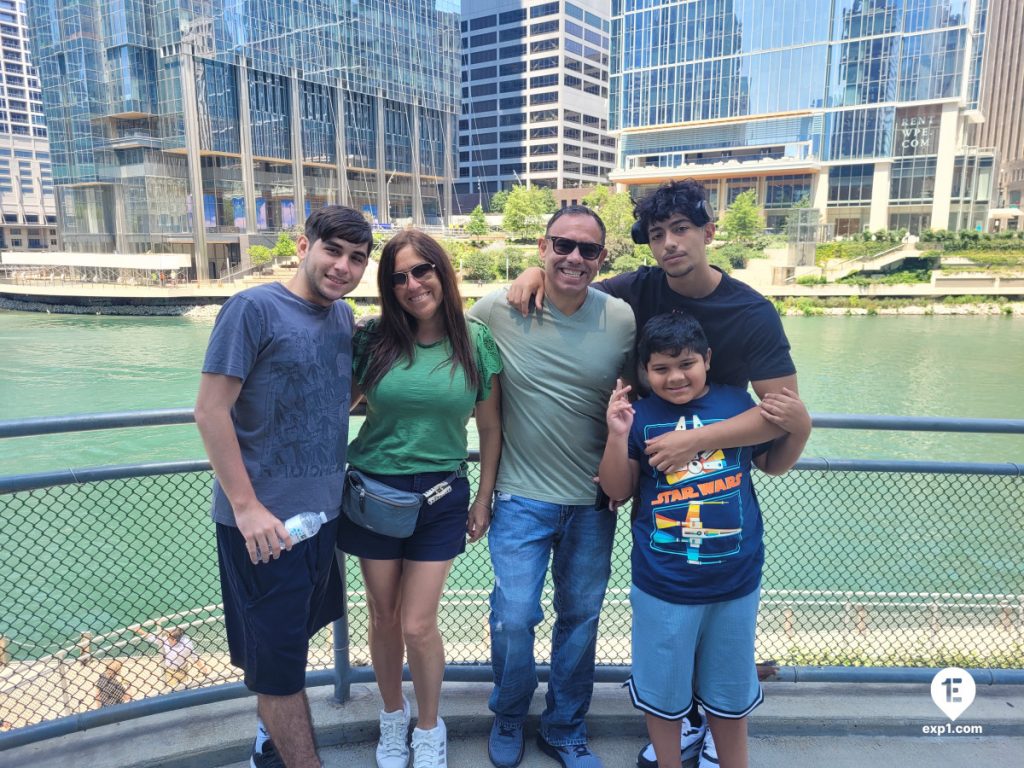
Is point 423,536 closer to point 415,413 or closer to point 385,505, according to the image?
point 385,505

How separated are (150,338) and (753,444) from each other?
4145 centimetres

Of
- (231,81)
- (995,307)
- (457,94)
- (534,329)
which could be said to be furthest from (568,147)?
(534,329)

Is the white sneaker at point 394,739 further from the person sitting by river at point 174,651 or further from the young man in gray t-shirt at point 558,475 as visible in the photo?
the person sitting by river at point 174,651

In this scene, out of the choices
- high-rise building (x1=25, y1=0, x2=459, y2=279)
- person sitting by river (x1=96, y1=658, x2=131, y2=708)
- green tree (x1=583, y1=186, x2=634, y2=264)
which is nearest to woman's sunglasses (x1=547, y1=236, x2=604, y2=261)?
person sitting by river (x1=96, y1=658, x2=131, y2=708)

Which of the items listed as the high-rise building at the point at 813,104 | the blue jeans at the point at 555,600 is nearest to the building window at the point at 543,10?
the high-rise building at the point at 813,104

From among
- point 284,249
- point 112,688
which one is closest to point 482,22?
point 284,249

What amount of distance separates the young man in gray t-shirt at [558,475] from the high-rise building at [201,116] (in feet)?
202

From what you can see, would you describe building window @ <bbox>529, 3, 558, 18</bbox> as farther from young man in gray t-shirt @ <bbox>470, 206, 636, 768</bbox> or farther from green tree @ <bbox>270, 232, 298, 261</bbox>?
young man in gray t-shirt @ <bbox>470, 206, 636, 768</bbox>

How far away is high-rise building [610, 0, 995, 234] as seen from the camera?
6234cm

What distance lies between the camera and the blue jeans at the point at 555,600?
100 inches

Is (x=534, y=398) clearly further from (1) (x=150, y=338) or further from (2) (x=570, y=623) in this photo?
(1) (x=150, y=338)

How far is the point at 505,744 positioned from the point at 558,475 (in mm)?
990

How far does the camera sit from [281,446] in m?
2.25

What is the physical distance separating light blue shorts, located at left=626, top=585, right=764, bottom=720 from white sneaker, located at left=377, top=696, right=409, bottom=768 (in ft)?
2.74
